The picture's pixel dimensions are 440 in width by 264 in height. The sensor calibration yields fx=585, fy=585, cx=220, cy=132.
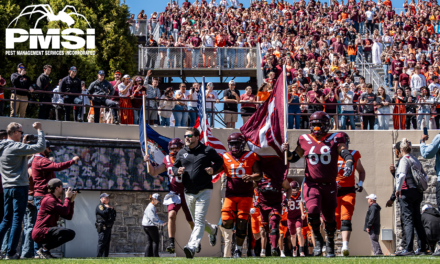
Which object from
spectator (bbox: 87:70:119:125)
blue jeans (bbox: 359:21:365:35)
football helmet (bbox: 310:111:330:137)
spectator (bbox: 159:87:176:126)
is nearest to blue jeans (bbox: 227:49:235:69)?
blue jeans (bbox: 359:21:365:35)

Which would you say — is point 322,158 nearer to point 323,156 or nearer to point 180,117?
point 323,156

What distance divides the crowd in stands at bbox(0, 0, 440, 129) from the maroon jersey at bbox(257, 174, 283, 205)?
5416 mm

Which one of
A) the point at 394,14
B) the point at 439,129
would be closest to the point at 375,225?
the point at 439,129

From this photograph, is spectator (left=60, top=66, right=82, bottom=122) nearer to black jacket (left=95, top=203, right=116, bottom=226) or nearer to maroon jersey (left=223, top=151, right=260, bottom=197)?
black jacket (left=95, top=203, right=116, bottom=226)

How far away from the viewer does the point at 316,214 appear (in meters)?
9.56

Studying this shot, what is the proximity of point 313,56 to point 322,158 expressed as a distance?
1483 cm

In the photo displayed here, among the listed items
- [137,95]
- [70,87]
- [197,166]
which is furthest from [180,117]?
[197,166]

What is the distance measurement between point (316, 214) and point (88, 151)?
829 cm

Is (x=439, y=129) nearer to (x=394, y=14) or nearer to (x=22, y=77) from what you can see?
(x=22, y=77)

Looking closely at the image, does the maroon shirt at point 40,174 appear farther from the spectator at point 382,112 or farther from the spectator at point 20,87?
the spectator at point 382,112

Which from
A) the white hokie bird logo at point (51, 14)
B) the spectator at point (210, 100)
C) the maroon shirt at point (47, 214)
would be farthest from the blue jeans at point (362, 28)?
the maroon shirt at point (47, 214)

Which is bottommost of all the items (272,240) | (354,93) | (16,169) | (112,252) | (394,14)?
(112,252)

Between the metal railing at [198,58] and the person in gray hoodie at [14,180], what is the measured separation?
61.0 ft

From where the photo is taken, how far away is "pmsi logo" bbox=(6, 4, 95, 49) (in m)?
24.5
